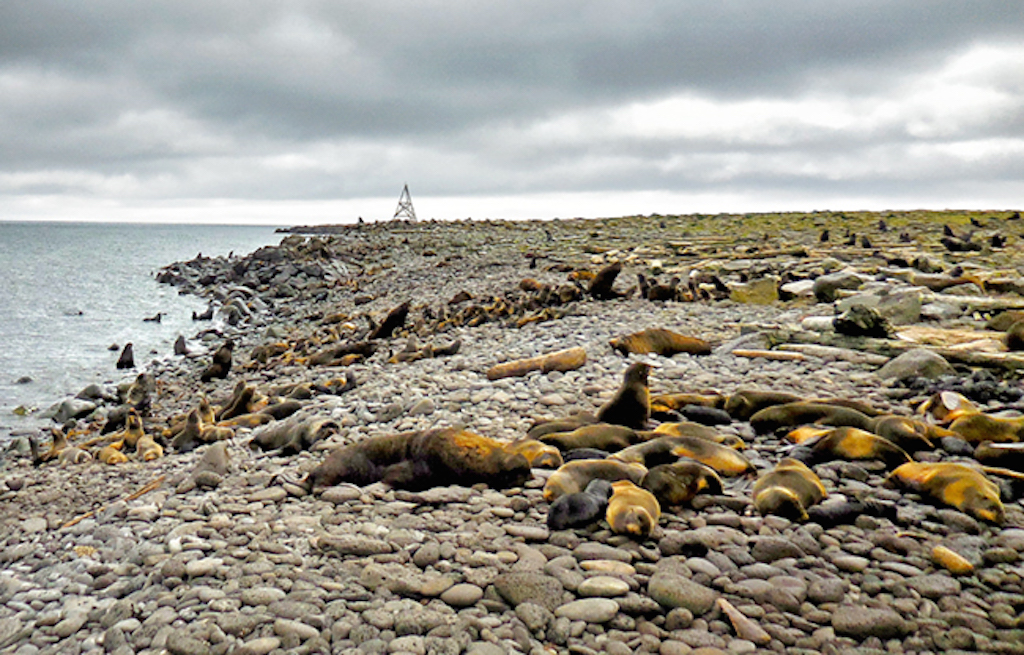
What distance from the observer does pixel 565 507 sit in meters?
3.75

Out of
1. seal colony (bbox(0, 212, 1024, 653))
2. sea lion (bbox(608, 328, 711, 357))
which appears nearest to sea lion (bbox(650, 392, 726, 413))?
seal colony (bbox(0, 212, 1024, 653))

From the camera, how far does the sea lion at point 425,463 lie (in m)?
4.42

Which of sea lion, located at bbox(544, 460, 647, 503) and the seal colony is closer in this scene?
the seal colony

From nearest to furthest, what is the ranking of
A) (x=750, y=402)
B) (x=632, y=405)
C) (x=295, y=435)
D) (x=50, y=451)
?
(x=632, y=405)
(x=750, y=402)
(x=295, y=435)
(x=50, y=451)

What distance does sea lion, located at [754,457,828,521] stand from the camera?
370 centimetres

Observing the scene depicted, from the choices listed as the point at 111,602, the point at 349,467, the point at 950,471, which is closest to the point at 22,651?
the point at 111,602

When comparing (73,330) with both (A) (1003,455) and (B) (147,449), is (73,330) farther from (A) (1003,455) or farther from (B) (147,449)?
(A) (1003,455)

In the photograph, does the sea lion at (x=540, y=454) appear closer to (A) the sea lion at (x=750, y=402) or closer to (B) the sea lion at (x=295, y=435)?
(A) the sea lion at (x=750, y=402)

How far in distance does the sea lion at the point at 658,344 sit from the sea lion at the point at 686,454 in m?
3.62

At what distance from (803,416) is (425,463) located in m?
3.00

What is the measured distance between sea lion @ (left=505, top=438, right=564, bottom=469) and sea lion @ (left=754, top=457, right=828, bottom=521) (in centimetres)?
133

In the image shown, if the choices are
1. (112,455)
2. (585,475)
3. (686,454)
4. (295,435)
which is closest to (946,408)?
(686,454)

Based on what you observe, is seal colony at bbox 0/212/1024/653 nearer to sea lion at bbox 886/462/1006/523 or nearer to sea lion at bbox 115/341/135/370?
sea lion at bbox 886/462/1006/523

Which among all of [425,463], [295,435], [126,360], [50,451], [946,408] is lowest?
[126,360]
